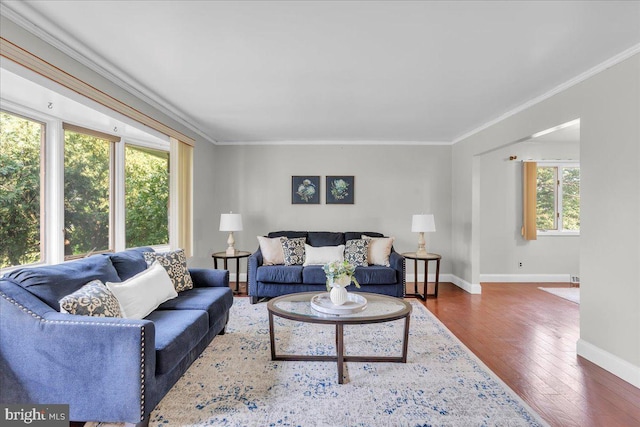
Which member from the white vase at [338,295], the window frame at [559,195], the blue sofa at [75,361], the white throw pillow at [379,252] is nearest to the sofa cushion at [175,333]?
the blue sofa at [75,361]

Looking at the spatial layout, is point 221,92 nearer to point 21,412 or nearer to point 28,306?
point 28,306

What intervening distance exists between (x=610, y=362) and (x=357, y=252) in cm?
281

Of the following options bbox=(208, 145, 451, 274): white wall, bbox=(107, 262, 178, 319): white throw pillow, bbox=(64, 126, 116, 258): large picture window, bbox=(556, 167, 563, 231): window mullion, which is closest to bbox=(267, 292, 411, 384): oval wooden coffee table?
bbox=(107, 262, 178, 319): white throw pillow

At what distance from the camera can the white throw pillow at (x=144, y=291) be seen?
2.35 meters

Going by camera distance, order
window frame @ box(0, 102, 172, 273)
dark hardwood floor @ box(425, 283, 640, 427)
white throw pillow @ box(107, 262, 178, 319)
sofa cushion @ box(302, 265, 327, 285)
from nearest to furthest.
Answer: dark hardwood floor @ box(425, 283, 640, 427) → white throw pillow @ box(107, 262, 178, 319) → window frame @ box(0, 102, 172, 273) → sofa cushion @ box(302, 265, 327, 285)

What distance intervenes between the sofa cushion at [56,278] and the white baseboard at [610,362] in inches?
155

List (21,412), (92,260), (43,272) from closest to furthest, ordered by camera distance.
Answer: (21,412)
(43,272)
(92,260)

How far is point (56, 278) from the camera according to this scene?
212 centimetres

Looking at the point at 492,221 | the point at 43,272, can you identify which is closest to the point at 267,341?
the point at 43,272

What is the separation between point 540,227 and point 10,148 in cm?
737

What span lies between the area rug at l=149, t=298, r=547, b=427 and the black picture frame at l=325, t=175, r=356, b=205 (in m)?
2.87

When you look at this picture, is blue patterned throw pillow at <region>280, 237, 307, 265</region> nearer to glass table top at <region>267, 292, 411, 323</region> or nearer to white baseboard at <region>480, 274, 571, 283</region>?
glass table top at <region>267, 292, 411, 323</region>

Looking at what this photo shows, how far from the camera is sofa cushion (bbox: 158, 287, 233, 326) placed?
9.20 ft

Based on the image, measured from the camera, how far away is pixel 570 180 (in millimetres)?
6027
